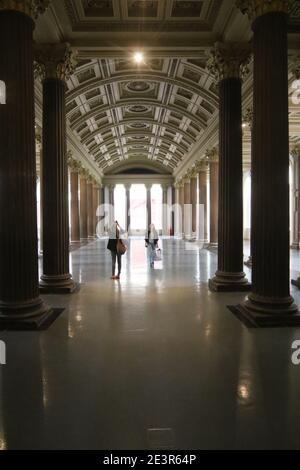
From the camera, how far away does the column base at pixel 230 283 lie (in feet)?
29.5

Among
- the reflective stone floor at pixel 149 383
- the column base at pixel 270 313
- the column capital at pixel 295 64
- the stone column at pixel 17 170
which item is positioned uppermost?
the column capital at pixel 295 64

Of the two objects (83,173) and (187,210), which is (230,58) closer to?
(83,173)

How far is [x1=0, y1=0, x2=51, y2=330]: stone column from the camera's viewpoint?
590 cm

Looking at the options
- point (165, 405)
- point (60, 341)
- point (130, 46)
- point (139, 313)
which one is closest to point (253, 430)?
point (165, 405)

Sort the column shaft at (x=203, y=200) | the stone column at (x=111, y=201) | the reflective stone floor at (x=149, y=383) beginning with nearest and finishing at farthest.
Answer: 1. the reflective stone floor at (x=149, y=383)
2. the column shaft at (x=203, y=200)
3. the stone column at (x=111, y=201)

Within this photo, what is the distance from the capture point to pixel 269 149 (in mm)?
6215

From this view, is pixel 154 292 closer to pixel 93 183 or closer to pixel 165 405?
pixel 165 405

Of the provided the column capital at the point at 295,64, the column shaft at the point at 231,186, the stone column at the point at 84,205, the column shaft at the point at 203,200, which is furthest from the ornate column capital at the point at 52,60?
the stone column at the point at 84,205

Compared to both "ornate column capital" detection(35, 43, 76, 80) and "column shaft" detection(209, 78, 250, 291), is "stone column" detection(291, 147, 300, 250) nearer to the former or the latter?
"column shaft" detection(209, 78, 250, 291)

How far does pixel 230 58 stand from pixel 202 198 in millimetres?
16491

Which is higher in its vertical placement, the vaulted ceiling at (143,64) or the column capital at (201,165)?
the vaulted ceiling at (143,64)

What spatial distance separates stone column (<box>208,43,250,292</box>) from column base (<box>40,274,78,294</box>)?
3625 mm

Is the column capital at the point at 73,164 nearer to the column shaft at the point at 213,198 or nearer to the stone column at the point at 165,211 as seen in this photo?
the column shaft at the point at 213,198

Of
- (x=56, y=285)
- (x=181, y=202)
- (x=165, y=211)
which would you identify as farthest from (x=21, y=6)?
(x=165, y=211)
